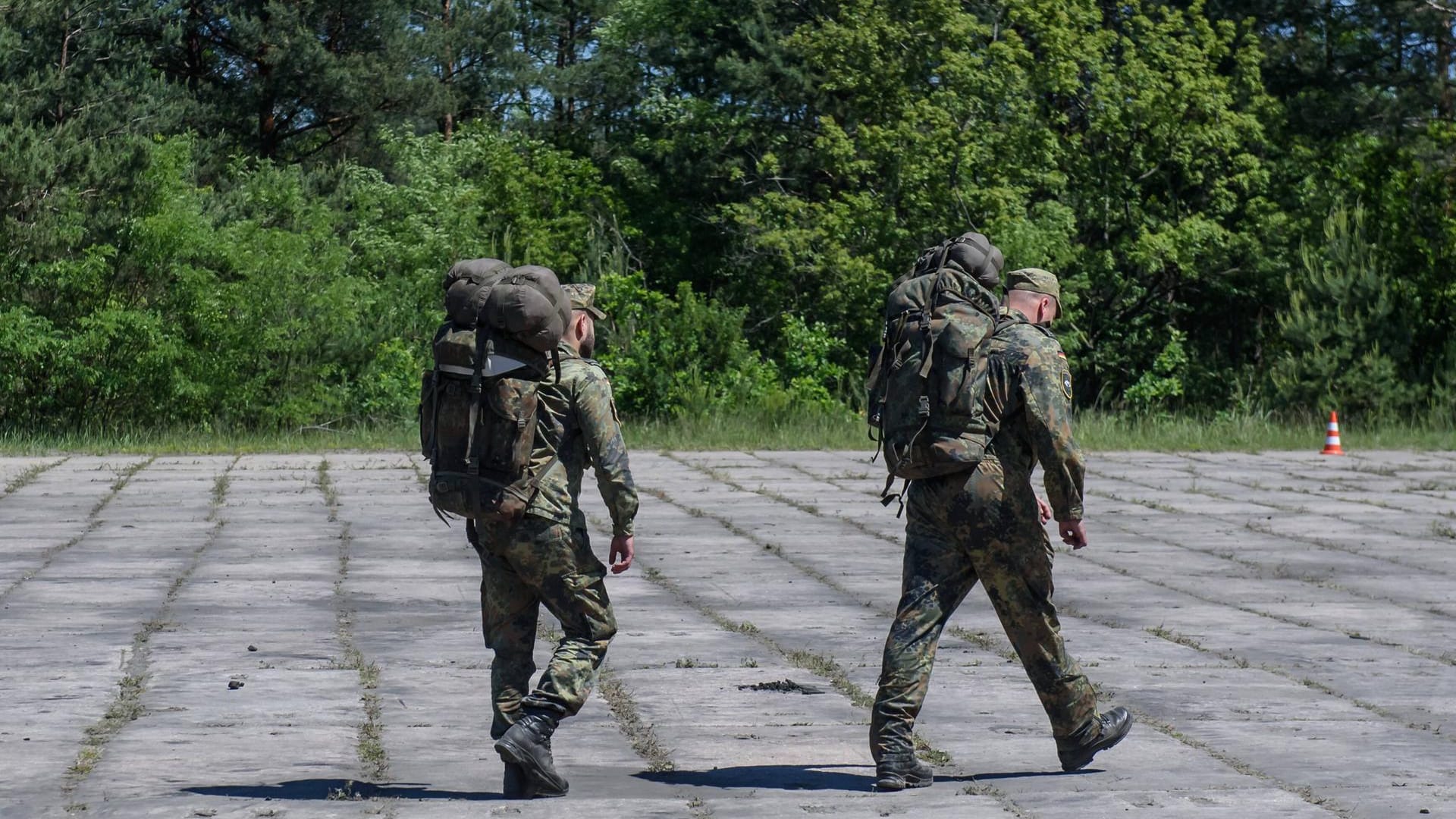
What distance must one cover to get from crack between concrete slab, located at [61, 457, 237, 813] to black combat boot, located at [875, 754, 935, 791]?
2.35 m

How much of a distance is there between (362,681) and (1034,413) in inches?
125

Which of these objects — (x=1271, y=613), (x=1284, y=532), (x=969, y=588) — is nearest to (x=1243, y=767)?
(x=969, y=588)

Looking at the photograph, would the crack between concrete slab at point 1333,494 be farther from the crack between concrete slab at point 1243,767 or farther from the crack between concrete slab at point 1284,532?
the crack between concrete slab at point 1243,767

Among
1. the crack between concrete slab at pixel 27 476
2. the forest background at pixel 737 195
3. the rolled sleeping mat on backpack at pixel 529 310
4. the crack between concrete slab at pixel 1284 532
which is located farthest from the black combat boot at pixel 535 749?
the forest background at pixel 737 195

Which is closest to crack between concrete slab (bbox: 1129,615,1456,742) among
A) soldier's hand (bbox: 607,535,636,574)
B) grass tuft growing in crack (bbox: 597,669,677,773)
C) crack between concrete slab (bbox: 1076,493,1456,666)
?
crack between concrete slab (bbox: 1076,493,1456,666)

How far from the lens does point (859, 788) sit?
588cm

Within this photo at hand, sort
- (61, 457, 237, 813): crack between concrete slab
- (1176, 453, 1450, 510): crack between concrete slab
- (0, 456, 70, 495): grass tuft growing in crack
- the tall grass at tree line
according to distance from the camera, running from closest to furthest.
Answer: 1. (61, 457, 237, 813): crack between concrete slab
2. (1176, 453, 1450, 510): crack between concrete slab
3. (0, 456, 70, 495): grass tuft growing in crack
4. the tall grass at tree line

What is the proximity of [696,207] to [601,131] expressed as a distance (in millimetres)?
5336

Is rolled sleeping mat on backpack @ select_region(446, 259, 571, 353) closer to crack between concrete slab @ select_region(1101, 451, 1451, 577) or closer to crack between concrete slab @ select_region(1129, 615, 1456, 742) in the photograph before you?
crack between concrete slab @ select_region(1129, 615, 1456, 742)

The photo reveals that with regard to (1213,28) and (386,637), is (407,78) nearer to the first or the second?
(1213,28)

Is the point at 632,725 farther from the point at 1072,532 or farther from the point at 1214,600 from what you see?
the point at 1214,600

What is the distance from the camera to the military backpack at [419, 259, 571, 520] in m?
5.59

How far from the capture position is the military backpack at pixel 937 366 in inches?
233

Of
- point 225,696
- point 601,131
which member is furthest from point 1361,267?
point 225,696
